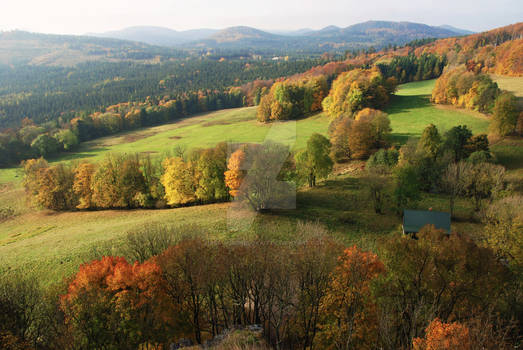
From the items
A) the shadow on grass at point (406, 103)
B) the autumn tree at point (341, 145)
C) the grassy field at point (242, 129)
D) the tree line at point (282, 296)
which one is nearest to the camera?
the tree line at point (282, 296)

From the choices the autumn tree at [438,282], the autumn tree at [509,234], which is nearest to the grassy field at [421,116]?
the autumn tree at [509,234]

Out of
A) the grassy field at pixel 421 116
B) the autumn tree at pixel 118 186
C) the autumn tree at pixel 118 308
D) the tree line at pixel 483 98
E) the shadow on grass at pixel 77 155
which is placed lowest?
the shadow on grass at pixel 77 155

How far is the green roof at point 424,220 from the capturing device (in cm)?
3281

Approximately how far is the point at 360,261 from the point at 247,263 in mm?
7882

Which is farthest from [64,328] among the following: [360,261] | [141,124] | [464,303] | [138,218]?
[141,124]

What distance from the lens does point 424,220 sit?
33.7 meters

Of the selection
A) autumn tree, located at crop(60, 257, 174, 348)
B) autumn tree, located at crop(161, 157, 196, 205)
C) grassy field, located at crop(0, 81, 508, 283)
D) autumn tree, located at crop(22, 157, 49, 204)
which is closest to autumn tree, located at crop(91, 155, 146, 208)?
grassy field, located at crop(0, 81, 508, 283)

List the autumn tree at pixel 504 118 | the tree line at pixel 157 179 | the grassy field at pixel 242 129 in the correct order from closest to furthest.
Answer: the tree line at pixel 157 179
the autumn tree at pixel 504 118
the grassy field at pixel 242 129

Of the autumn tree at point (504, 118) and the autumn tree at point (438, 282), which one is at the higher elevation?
the autumn tree at point (504, 118)

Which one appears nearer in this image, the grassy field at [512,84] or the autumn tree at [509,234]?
the autumn tree at [509,234]

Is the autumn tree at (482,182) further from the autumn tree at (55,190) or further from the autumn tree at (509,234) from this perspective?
the autumn tree at (55,190)

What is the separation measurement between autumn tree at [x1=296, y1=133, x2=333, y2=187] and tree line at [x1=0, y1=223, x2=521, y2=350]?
2899 centimetres

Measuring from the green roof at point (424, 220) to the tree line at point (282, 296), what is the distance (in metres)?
11.9

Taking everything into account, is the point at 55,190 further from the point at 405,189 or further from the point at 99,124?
the point at 99,124
